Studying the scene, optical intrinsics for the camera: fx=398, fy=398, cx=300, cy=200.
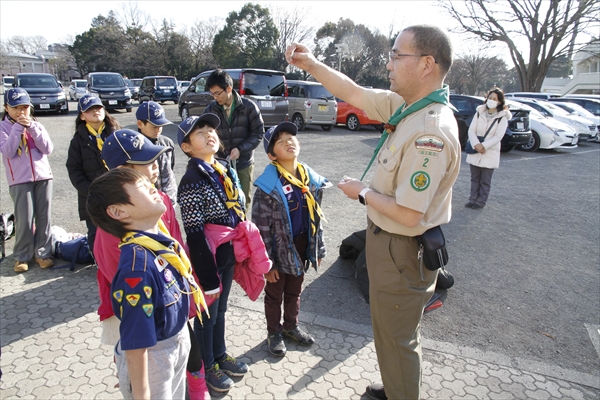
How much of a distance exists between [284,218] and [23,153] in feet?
9.93

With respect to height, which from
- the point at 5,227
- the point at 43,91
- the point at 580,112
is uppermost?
the point at 43,91

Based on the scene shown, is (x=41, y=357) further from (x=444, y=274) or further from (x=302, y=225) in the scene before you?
(x=444, y=274)

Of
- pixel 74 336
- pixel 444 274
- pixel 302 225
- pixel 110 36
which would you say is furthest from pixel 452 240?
pixel 110 36

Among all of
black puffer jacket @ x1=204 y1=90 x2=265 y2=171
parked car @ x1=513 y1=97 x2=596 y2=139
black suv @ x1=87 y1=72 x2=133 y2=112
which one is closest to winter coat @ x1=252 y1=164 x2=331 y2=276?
black puffer jacket @ x1=204 y1=90 x2=265 y2=171

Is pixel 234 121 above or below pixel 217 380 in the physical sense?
above

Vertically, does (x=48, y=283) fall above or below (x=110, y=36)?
below

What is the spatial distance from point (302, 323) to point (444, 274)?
61.8 inches

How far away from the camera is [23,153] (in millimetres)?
4035

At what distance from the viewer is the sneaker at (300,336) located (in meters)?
3.08

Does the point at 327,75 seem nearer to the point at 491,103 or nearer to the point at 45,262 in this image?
the point at 45,262

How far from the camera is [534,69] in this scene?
2930cm

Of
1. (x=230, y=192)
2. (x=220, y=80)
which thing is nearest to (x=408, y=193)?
(x=230, y=192)

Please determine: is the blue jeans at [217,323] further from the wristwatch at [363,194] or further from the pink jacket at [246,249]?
the wristwatch at [363,194]

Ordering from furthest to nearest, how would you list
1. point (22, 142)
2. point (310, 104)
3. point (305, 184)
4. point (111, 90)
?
point (111, 90) < point (310, 104) < point (22, 142) < point (305, 184)
